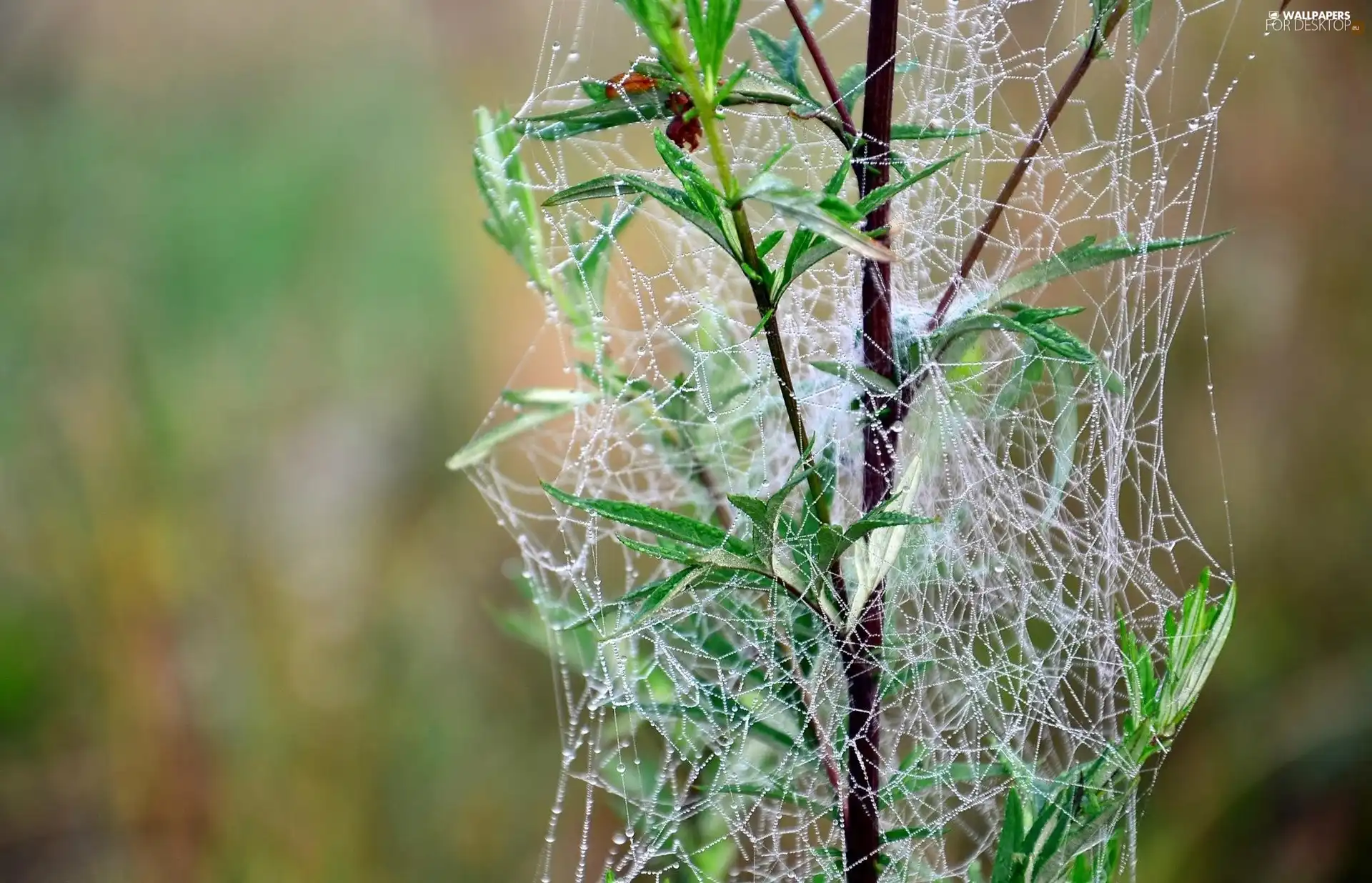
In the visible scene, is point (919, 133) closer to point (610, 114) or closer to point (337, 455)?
point (610, 114)

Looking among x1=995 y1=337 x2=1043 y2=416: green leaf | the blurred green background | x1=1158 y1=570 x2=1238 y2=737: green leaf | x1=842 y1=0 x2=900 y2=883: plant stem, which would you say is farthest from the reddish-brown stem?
the blurred green background

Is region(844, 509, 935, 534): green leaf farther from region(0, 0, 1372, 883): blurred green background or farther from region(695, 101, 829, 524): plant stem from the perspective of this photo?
region(0, 0, 1372, 883): blurred green background

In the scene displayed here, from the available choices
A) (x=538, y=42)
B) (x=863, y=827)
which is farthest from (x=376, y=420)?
(x=863, y=827)

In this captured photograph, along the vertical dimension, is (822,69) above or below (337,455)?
above

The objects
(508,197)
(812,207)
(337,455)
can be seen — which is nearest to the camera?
(812,207)

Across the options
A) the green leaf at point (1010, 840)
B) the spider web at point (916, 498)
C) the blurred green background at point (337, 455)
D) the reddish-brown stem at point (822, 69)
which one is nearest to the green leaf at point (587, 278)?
the spider web at point (916, 498)

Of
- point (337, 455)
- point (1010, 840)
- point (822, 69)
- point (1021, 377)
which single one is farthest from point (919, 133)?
point (337, 455)

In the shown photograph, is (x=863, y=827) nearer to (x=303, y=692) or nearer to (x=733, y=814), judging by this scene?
(x=733, y=814)
